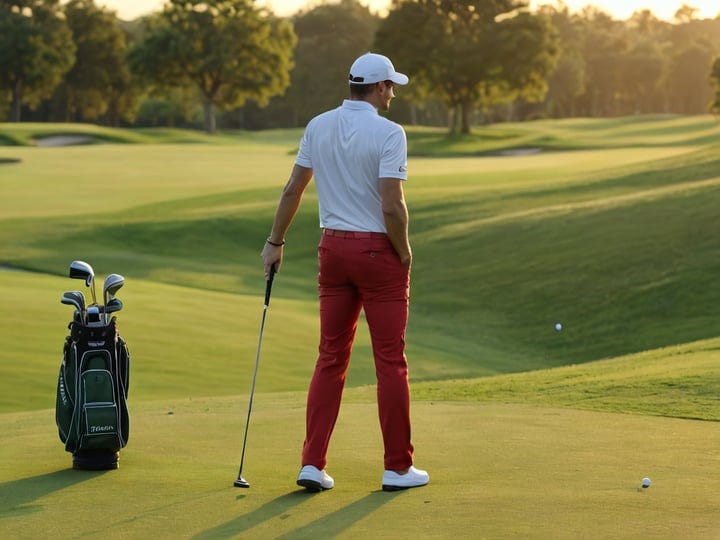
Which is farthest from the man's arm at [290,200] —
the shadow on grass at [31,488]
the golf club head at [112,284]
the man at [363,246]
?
the shadow on grass at [31,488]

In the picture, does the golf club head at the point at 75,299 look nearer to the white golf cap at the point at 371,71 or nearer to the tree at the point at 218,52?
the white golf cap at the point at 371,71

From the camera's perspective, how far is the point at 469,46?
7806 cm

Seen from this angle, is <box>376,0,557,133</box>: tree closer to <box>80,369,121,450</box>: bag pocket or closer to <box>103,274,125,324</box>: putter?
<box>103,274,125,324</box>: putter

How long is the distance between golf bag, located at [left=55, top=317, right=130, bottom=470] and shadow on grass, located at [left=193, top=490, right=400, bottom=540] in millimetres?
1270

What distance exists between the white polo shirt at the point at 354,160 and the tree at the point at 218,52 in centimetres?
8780

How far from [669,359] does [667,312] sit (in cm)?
741

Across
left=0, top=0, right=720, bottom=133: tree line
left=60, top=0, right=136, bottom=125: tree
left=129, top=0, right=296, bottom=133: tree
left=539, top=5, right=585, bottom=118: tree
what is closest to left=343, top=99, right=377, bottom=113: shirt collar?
left=0, top=0, right=720, bottom=133: tree line

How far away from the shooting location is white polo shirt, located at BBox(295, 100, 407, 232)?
642cm

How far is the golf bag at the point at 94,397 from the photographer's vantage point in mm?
7156

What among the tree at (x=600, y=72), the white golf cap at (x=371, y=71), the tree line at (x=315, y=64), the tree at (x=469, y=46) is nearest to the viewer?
the white golf cap at (x=371, y=71)

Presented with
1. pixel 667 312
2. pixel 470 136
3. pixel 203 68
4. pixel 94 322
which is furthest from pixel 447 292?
pixel 203 68

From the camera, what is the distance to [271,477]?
7.02 m

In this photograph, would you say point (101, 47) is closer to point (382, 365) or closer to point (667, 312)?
point (667, 312)

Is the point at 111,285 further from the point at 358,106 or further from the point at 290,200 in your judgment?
the point at 358,106
